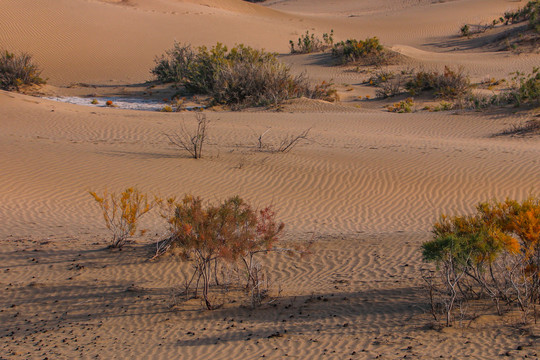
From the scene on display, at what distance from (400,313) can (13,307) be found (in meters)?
4.04

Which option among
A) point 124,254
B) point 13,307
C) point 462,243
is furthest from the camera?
point 124,254

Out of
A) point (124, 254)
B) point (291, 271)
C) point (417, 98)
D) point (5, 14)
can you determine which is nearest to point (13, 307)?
point (124, 254)

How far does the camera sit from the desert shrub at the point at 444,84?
2288 cm

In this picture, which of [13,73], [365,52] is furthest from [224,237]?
[365,52]

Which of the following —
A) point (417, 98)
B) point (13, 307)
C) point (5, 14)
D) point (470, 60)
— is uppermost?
point (5, 14)

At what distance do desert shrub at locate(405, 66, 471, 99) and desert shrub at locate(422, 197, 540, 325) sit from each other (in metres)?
18.1

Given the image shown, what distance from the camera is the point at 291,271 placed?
6973 mm

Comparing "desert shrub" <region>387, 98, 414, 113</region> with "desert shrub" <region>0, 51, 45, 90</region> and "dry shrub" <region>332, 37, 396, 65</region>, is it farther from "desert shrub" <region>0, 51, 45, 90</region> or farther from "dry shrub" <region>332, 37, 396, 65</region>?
"desert shrub" <region>0, 51, 45, 90</region>

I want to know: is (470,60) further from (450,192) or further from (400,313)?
(400,313)

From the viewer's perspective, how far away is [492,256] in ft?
16.5

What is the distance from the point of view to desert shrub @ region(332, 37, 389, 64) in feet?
101

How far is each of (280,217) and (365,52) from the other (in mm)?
23522

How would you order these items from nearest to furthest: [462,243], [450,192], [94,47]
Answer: [462,243] → [450,192] → [94,47]

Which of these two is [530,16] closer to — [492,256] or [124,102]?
[124,102]
